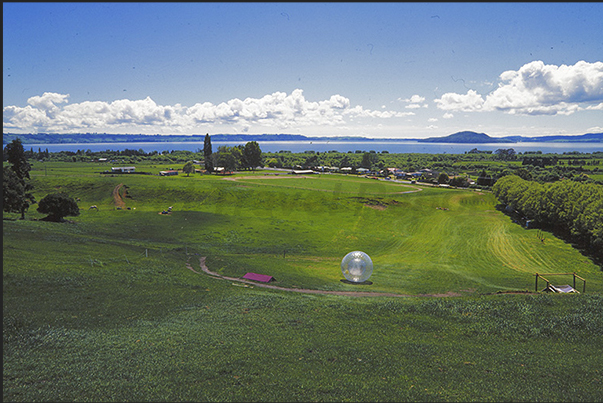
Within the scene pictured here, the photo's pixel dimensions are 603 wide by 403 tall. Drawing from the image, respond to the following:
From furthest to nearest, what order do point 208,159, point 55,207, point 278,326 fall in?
1. point 208,159
2. point 55,207
3. point 278,326

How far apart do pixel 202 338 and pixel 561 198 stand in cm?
7436

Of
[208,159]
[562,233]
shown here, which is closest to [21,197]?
[562,233]

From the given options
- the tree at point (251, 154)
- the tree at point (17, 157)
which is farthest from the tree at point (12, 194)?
the tree at point (251, 154)

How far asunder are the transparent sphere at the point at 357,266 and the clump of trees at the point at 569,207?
39286 millimetres

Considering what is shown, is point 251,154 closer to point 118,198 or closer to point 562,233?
point 118,198

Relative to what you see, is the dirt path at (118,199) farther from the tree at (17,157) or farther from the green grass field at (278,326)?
the green grass field at (278,326)

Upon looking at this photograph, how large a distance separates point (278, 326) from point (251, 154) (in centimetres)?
16733

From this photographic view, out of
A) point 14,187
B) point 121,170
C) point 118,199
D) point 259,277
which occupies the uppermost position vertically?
point 121,170

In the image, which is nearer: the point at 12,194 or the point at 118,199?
the point at 12,194

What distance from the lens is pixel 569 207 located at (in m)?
62.5

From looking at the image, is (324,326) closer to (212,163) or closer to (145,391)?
(145,391)

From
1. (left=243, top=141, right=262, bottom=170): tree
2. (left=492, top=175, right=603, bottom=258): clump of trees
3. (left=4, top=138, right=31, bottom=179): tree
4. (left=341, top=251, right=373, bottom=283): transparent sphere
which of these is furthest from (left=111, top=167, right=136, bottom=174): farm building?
(left=492, top=175, right=603, bottom=258): clump of trees

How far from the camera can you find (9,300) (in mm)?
21625

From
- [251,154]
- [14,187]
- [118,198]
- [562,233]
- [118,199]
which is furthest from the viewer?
[251,154]
